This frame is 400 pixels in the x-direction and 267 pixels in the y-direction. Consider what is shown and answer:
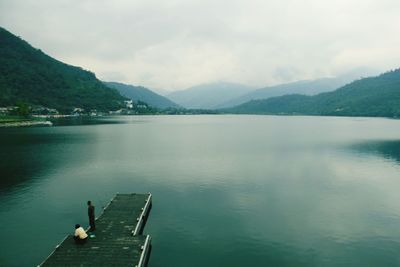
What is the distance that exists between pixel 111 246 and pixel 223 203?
67.4 ft

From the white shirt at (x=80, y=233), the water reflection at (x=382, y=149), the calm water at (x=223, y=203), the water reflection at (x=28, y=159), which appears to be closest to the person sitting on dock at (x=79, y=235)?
the white shirt at (x=80, y=233)

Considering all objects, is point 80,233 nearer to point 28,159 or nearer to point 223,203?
point 223,203

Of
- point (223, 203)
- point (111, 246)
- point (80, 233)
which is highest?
point (80, 233)

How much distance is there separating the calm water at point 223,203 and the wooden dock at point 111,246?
7.43ft

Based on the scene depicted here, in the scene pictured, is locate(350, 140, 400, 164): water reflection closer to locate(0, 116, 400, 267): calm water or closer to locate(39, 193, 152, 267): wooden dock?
locate(0, 116, 400, 267): calm water

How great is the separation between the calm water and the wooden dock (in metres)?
2.27

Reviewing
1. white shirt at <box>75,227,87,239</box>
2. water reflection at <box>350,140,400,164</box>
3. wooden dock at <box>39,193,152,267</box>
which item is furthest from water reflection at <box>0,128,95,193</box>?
water reflection at <box>350,140,400,164</box>

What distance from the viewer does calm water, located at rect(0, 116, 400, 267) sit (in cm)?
3120

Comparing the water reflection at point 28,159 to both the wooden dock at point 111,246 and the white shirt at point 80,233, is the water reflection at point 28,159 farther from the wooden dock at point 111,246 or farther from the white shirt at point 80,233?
the white shirt at point 80,233

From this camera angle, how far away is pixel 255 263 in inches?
1148

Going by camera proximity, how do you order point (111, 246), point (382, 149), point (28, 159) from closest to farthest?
1. point (111, 246)
2. point (28, 159)
3. point (382, 149)

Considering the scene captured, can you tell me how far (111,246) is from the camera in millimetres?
28250

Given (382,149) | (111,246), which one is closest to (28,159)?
(111,246)

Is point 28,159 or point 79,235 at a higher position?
point 79,235
